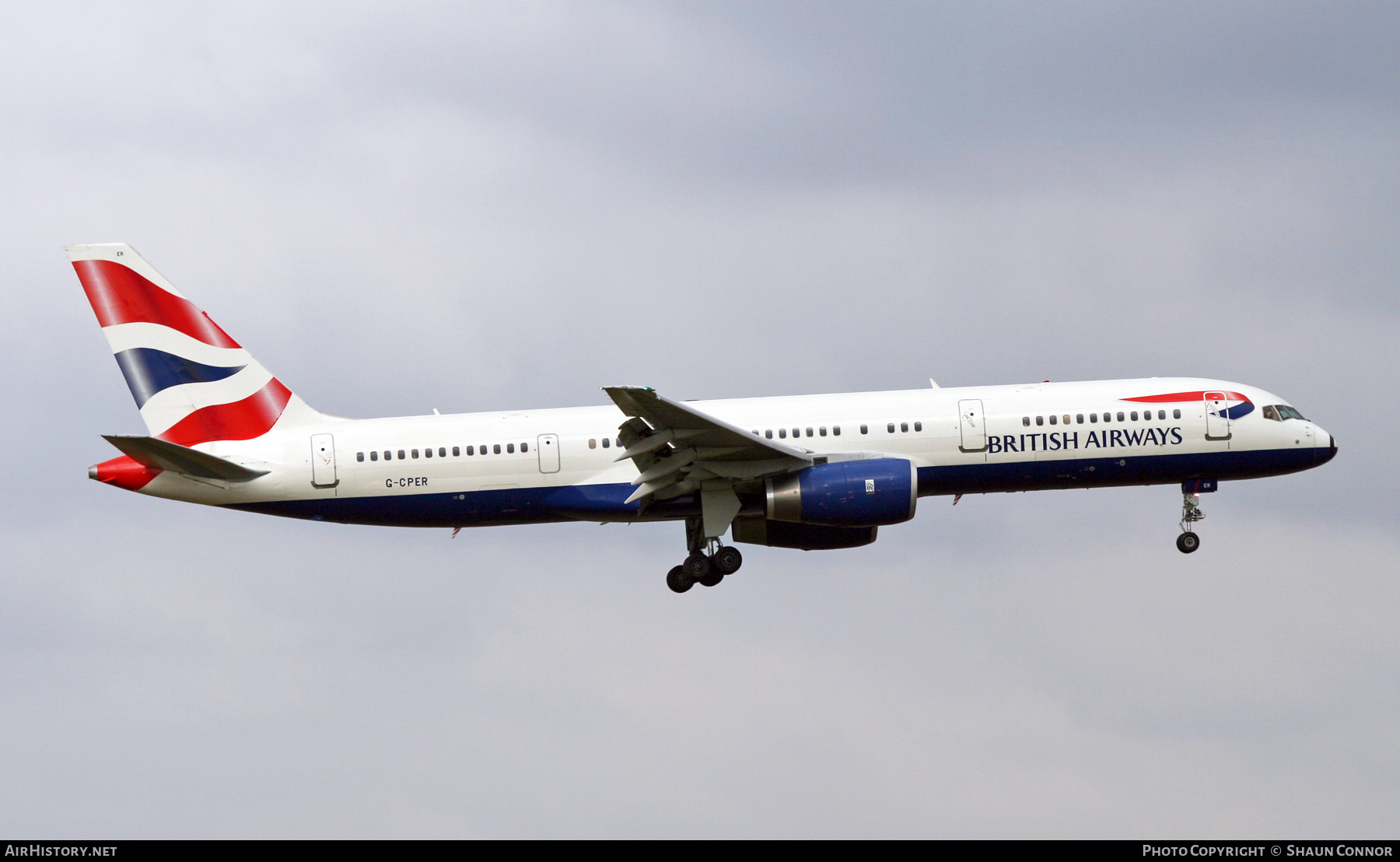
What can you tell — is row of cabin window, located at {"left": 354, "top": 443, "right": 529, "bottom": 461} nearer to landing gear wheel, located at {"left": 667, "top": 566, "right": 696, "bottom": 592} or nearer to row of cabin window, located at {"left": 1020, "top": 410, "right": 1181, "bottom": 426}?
landing gear wheel, located at {"left": 667, "top": 566, "right": 696, "bottom": 592}

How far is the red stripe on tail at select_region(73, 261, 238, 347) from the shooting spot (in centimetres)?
4428

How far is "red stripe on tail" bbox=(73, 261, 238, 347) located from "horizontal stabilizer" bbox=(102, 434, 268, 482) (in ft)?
16.8

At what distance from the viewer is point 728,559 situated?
43.1 meters

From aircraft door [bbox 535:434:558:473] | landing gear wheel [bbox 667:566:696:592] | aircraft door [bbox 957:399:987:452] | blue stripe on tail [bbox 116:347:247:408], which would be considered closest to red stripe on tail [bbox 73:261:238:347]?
blue stripe on tail [bbox 116:347:247:408]

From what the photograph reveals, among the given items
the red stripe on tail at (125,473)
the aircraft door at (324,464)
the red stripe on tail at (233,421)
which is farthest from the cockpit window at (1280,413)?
the red stripe on tail at (125,473)

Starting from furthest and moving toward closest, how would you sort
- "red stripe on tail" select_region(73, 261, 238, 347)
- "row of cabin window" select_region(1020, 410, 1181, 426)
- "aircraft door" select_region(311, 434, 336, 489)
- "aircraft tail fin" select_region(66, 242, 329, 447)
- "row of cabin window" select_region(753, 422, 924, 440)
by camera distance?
"red stripe on tail" select_region(73, 261, 238, 347), "aircraft tail fin" select_region(66, 242, 329, 447), "row of cabin window" select_region(1020, 410, 1181, 426), "aircraft door" select_region(311, 434, 336, 489), "row of cabin window" select_region(753, 422, 924, 440)

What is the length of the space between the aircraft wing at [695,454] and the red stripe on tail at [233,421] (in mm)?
10456

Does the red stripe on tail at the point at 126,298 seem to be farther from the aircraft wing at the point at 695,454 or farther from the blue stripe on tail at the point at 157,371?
the aircraft wing at the point at 695,454

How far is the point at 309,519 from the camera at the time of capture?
1666 inches

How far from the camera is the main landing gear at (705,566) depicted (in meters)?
43.1

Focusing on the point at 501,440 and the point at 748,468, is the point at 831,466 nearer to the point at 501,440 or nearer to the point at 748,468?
the point at 748,468

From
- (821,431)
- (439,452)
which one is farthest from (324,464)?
(821,431)

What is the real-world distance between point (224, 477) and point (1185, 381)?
27.5 metres

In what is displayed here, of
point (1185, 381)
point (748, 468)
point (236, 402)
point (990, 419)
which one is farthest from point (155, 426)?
point (1185, 381)
